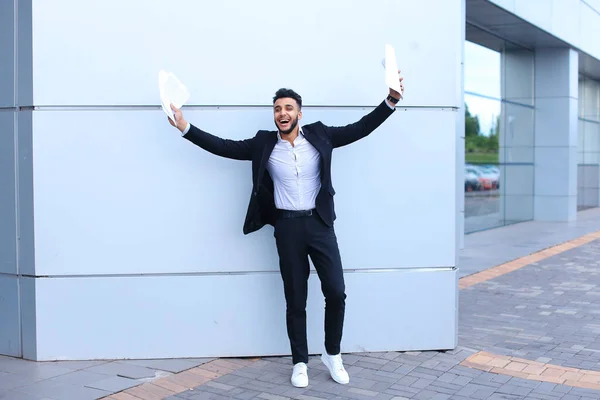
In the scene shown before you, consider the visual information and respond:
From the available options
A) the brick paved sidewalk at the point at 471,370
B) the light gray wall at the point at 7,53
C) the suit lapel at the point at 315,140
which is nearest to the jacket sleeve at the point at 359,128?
the suit lapel at the point at 315,140

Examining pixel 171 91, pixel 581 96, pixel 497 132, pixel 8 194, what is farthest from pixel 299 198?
pixel 581 96

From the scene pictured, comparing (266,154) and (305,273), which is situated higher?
(266,154)

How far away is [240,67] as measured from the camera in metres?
5.39

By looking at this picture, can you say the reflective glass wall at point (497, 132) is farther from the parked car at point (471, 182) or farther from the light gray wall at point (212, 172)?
the light gray wall at point (212, 172)

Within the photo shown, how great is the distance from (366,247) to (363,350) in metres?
0.74

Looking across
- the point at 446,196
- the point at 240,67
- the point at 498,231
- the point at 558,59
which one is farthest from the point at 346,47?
the point at 558,59

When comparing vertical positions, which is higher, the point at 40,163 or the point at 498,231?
the point at 40,163

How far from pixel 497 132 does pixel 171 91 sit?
470 inches

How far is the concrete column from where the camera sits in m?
16.8

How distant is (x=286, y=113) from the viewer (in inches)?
193

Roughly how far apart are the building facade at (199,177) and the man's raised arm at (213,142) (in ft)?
1.14

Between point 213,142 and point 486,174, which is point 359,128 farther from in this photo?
point 486,174

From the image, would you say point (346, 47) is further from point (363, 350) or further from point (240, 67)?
point (363, 350)

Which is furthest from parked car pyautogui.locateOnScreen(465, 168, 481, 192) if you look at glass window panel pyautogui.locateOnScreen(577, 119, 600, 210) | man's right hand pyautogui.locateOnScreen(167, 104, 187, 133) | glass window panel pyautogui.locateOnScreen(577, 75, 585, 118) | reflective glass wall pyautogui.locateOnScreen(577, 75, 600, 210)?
man's right hand pyautogui.locateOnScreen(167, 104, 187, 133)
